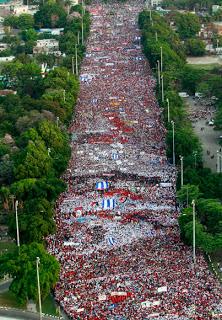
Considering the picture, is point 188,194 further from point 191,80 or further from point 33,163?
point 191,80

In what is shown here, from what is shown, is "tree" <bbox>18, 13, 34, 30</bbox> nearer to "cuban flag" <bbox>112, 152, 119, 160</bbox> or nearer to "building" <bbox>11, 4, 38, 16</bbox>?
"building" <bbox>11, 4, 38, 16</bbox>

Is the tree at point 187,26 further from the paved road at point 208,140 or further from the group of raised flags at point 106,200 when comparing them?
the group of raised flags at point 106,200

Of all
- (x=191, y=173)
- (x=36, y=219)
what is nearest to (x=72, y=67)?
(x=191, y=173)

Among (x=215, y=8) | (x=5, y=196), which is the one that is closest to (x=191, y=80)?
(x=5, y=196)

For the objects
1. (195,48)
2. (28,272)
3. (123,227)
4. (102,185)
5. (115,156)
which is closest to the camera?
(28,272)

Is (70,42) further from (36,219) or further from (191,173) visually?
(36,219)

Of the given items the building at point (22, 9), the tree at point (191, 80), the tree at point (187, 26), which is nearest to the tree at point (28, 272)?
the tree at point (191, 80)

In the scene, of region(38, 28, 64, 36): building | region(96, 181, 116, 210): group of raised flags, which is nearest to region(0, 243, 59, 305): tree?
region(96, 181, 116, 210): group of raised flags
